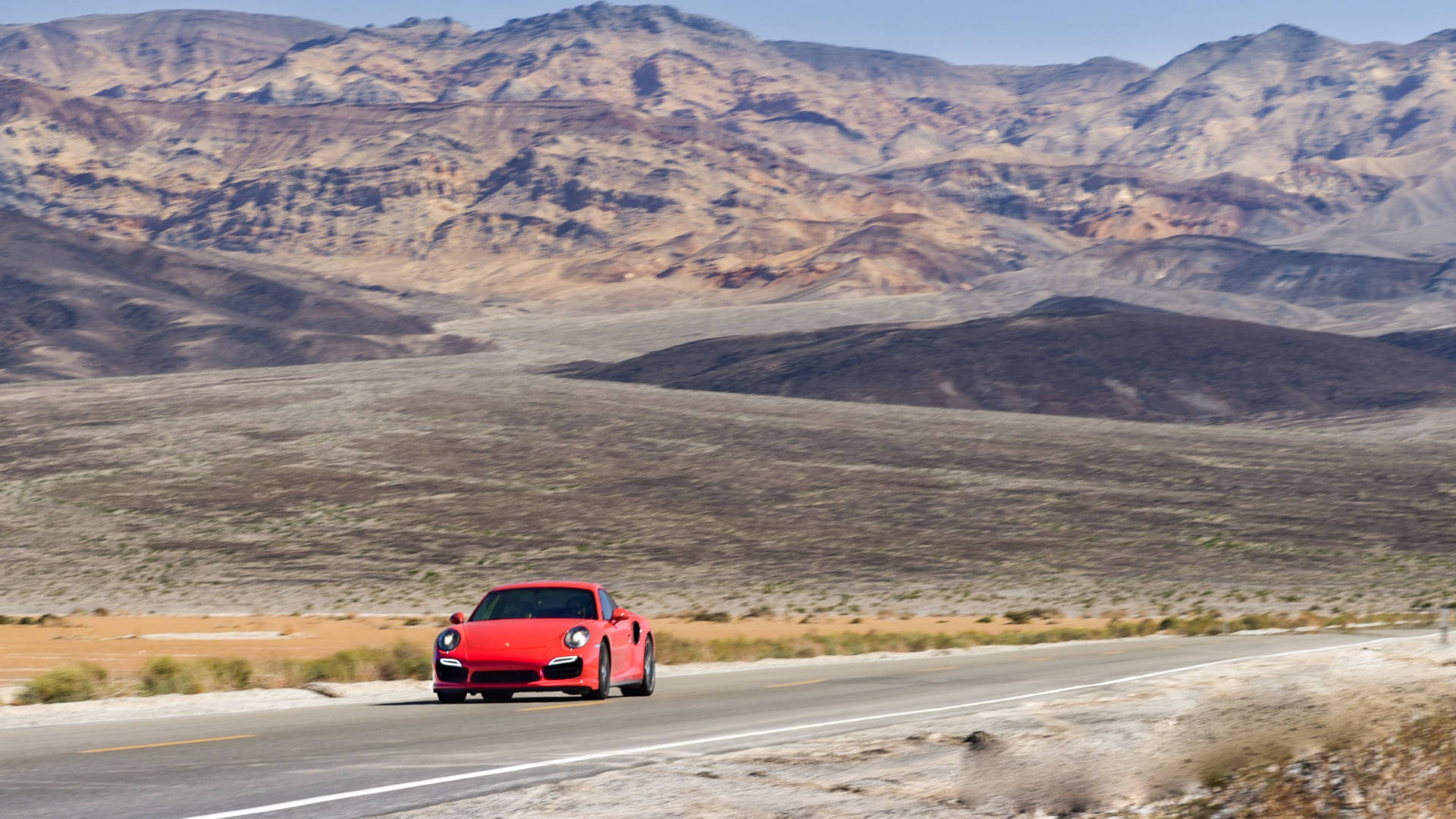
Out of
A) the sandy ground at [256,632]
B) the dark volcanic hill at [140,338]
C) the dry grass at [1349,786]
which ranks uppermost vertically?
the dark volcanic hill at [140,338]

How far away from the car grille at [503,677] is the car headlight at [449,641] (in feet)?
1.25

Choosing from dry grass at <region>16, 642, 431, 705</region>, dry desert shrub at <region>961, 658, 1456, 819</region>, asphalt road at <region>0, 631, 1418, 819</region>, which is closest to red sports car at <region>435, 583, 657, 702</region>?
asphalt road at <region>0, 631, 1418, 819</region>

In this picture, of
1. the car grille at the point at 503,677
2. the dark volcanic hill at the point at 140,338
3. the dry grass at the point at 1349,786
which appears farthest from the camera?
the dark volcanic hill at the point at 140,338

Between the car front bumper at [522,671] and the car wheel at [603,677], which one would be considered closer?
the car front bumper at [522,671]

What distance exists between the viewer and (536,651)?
16094 mm

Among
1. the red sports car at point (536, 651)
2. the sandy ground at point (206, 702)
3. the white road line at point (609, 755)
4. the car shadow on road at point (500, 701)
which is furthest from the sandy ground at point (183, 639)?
the white road line at point (609, 755)

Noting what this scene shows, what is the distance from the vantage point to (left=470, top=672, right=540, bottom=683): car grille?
16.0 meters

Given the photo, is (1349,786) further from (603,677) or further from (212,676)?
(212,676)

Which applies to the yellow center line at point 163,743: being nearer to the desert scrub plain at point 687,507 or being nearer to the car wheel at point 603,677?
the car wheel at point 603,677

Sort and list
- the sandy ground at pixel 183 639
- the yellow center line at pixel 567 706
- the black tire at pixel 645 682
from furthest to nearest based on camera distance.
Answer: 1. the sandy ground at pixel 183 639
2. the black tire at pixel 645 682
3. the yellow center line at pixel 567 706

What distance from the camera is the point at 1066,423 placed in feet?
359

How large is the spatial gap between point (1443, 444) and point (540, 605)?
94.7 m

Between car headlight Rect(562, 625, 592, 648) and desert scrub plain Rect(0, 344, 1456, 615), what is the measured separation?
110 ft

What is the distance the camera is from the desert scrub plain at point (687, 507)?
55969 mm
